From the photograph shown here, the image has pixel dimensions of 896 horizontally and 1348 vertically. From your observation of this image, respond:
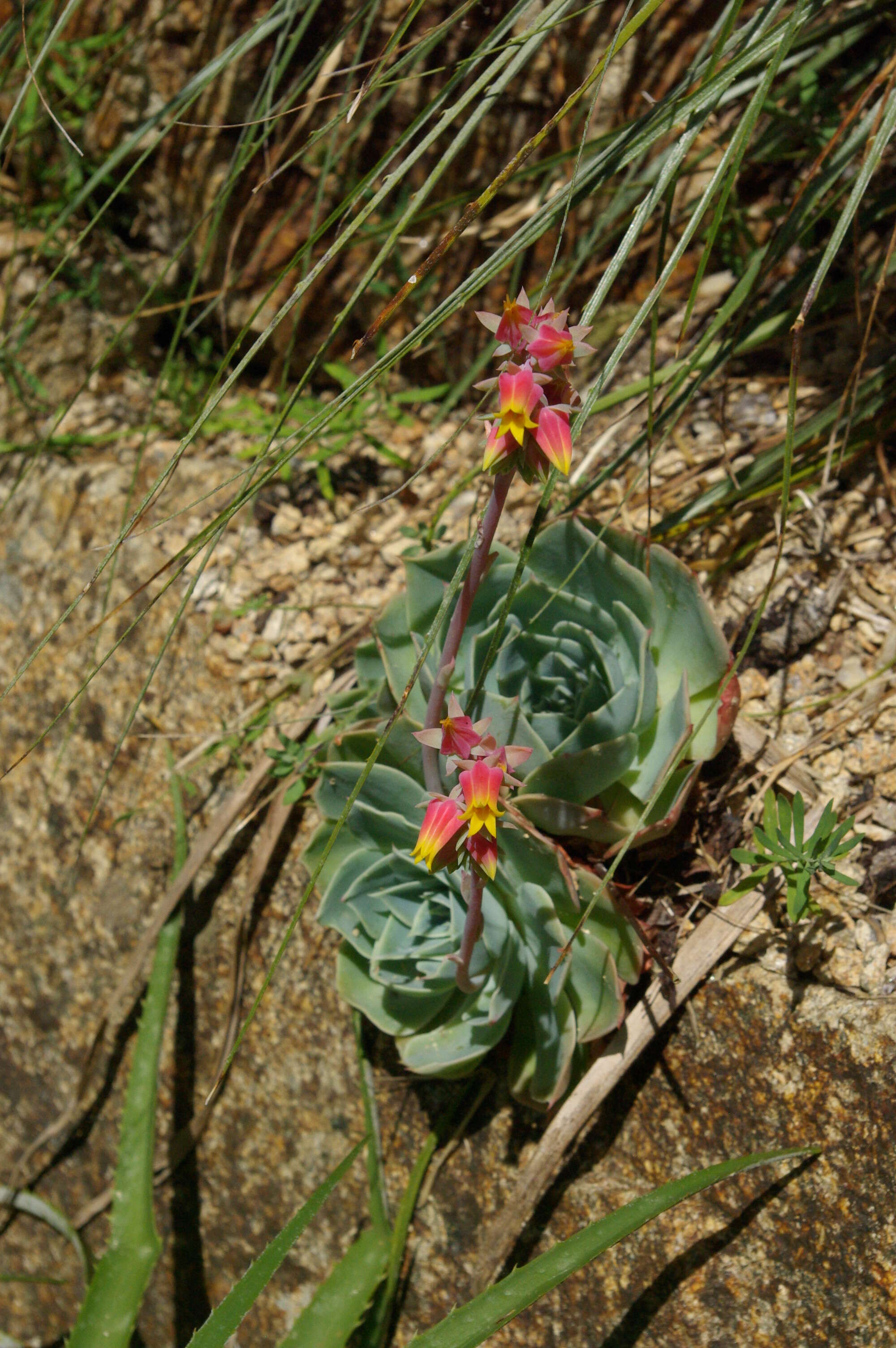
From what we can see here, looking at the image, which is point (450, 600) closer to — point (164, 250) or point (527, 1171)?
point (527, 1171)

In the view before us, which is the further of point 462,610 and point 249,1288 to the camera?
point 249,1288

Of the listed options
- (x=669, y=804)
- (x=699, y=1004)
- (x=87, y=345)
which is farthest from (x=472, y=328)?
(x=699, y=1004)

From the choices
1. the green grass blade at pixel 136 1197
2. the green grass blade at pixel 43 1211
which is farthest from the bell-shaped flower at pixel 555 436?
the green grass blade at pixel 43 1211

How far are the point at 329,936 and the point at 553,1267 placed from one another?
64cm

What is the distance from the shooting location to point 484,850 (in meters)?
0.89

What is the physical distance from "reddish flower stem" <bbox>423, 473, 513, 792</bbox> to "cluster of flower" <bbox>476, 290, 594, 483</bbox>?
48 mm

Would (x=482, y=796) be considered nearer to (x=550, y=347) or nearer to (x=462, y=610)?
(x=462, y=610)

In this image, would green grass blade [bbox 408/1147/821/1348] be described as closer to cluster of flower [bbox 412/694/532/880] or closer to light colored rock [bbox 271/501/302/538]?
cluster of flower [bbox 412/694/532/880]

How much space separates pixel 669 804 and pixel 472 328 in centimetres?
118

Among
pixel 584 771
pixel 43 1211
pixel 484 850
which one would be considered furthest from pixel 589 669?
pixel 43 1211

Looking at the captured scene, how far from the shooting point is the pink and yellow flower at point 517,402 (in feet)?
2.63

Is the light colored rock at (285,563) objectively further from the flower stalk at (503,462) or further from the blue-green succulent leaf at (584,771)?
the flower stalk at (503,462)

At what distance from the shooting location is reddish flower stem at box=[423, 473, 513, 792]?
0.92 m

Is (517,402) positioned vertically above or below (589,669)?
above
